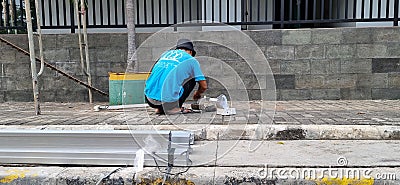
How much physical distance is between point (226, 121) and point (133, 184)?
4.85 ft

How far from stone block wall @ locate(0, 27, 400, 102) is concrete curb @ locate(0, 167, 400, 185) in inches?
119

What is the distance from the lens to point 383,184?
6.34 feet

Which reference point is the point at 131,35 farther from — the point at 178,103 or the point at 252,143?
the point at 252,143

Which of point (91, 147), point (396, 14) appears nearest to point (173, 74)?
point (91, 147)

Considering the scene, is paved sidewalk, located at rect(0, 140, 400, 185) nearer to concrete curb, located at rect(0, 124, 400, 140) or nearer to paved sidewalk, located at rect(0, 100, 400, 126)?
concrete curb, located at rect(0, 124, 400, 140)

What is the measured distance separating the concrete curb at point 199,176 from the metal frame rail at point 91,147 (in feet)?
0.38

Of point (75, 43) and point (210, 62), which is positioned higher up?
point (75, 43)

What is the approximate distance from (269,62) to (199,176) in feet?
11.8

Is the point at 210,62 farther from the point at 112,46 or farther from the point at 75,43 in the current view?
the point at 75,43

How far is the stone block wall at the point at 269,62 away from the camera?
516cm

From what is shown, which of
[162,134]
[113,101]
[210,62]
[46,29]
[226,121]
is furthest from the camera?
[46,29]

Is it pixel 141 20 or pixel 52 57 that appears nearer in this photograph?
pixel 52 57

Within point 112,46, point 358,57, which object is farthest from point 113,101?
point 358,57

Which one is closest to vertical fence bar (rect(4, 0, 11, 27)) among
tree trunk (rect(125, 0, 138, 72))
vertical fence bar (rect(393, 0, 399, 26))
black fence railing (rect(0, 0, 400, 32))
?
black fence railing (rect(0, 0, 400, 32))
